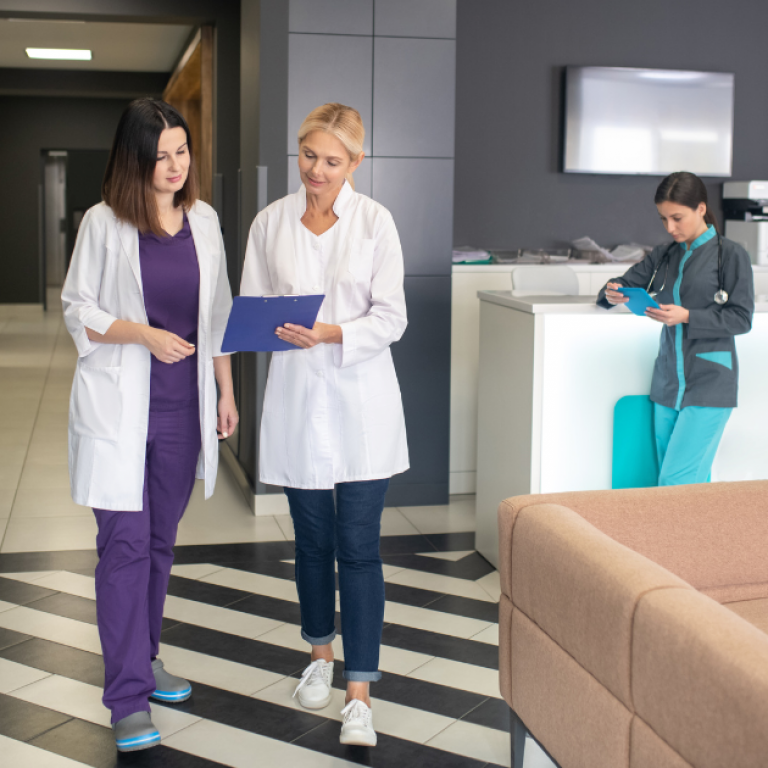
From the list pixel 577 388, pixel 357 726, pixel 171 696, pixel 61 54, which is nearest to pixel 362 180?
pixel 577 388

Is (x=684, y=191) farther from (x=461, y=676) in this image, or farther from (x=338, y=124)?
(x=461, y=676)

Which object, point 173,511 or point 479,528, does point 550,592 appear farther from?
point 479,528

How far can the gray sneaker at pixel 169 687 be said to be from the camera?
269 centimetres

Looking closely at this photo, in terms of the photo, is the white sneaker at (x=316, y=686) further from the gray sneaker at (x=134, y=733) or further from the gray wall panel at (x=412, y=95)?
the gray wall panel at (x=412, y=95)

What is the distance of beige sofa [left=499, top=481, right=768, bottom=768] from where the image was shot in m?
1.43

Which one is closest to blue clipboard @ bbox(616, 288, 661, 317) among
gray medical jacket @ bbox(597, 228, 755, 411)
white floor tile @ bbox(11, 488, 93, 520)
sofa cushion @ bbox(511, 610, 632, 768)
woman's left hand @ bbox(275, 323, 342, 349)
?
gray medical jacket @ bbox(597, 228, 755, 411)

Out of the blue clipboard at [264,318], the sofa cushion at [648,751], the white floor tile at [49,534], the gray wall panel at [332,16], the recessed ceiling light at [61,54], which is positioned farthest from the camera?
the recessed ceiling light at [61,54]

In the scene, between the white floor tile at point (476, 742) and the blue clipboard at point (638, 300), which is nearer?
the white floor tile at point (476, 742)

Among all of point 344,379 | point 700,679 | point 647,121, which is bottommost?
point 700,679

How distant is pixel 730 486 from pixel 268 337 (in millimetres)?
1198

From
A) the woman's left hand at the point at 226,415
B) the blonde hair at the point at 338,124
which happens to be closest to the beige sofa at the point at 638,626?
the woman's left hand at the point at 226,415

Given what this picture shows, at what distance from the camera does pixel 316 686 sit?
8.68 ft

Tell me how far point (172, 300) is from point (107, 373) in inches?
9.8

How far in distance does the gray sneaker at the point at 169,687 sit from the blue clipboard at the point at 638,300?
1858 millimetres
